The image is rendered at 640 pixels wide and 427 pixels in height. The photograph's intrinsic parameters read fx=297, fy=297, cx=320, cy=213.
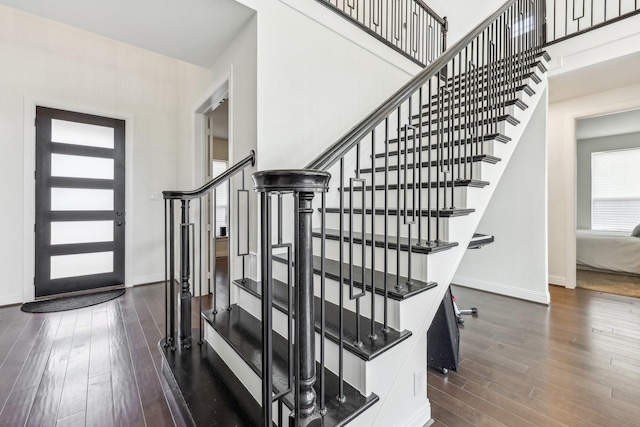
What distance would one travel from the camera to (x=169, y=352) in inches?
74.1

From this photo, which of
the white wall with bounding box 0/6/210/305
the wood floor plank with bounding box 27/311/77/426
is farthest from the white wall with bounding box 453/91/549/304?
the wood floor plank with bounding box 27/311/77/426

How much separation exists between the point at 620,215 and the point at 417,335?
301 inches

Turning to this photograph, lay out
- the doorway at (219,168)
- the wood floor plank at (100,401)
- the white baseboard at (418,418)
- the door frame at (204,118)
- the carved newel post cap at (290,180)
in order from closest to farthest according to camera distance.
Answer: the carved newel post cap at (290,180), the white baseboard at (418,418), the wood floor plank at (100,401), the door frame at (204,118), the doorway at (219,168)

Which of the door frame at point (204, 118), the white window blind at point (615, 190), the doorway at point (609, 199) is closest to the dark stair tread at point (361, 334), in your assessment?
the door frame at point (204, 118)

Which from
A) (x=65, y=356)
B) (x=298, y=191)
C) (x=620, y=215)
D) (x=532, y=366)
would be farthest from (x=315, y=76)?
(x=620, y=215)

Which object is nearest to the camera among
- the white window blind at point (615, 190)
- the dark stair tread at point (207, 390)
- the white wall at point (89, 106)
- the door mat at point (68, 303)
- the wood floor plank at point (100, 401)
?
the dark stair tread at point (207, 390)

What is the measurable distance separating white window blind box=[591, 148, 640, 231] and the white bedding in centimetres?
236

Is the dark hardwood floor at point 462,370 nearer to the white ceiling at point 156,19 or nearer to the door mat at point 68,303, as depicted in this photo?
the door mat at point 68,303

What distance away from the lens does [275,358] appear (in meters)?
1.46

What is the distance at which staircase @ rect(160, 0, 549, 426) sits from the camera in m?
0.95

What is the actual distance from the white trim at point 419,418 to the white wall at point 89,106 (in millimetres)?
3421

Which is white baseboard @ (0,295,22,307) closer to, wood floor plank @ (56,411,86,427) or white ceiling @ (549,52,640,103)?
wood floor plank @ (56,411,86,427)

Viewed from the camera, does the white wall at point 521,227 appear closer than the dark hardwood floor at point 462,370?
No

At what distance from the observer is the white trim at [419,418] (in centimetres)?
144
